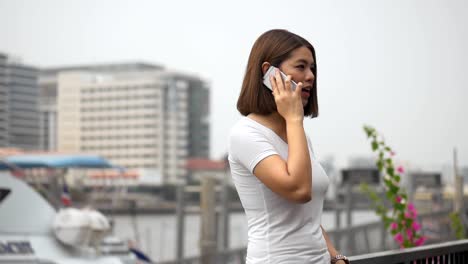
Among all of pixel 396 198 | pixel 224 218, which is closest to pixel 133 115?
pixel 224 218

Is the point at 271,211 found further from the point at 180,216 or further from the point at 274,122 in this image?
the point at 180,216

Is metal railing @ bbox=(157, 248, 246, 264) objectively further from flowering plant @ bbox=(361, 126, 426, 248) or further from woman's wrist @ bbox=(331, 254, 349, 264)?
woman's wrist @ bbox=(331, 254, 349, 264)

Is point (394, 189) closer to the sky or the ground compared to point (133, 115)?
closer to the sky

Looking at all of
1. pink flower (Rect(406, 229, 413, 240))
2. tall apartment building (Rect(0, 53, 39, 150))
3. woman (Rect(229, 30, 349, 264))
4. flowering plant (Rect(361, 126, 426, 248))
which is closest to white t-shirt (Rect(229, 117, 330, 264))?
woman (Rect(229, 30, 349, 264))

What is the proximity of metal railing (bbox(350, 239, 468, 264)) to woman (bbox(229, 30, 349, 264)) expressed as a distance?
56 centimetres

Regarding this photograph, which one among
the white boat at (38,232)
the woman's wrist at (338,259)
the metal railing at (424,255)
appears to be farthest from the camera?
the white boat at (38,232)

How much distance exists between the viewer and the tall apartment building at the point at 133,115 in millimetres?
68125

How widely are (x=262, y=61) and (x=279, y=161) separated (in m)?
0.25

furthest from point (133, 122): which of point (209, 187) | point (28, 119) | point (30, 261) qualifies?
point (30, 261)

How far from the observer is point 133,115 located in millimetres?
74438

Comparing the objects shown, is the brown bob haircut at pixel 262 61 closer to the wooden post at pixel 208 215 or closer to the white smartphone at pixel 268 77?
the white smartphone at pixel 268 77

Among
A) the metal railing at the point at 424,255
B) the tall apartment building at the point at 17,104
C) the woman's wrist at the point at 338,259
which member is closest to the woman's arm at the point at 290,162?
the woman's wrist at the point at 338,259

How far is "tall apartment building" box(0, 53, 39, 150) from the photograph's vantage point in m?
44.7

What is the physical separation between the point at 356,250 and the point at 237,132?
11829mm
